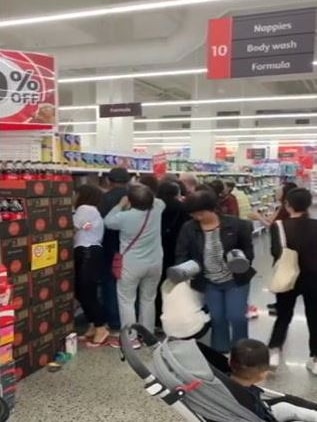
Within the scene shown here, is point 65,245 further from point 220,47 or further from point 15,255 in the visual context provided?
point 220,47

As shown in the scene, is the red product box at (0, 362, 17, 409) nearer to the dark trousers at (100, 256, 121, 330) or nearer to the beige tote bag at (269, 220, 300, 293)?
the dark trousers at (100, 256, 121, 330)

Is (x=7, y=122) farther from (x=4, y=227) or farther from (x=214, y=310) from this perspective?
(x=214, y=310)

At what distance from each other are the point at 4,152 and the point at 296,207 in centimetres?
234

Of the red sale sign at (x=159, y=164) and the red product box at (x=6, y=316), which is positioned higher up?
the red sale sign at (x=159, y=164)

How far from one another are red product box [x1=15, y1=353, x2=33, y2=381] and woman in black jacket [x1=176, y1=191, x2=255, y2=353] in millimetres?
1330

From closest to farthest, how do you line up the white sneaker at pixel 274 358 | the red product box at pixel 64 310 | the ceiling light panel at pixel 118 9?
the white sneaker at pixel 274 358
the red product box at pixel 64 310
the ceiling light panel at pixel 118 9

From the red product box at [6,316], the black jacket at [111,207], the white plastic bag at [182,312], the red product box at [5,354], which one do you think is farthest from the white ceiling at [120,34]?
the red product box at [5,354]

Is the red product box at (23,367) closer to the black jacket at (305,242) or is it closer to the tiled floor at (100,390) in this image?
the tiled floor at (100,390)

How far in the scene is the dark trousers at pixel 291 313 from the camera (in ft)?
11.9

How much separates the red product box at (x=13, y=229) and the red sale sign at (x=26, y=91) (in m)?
0.92

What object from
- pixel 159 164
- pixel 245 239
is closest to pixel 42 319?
pixel 245 239

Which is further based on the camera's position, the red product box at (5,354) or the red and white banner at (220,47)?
the red and white banner at (220,47)

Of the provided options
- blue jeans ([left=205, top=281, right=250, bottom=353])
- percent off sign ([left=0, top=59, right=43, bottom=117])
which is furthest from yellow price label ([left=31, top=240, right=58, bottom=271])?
blue jeans ([left=205, top=281, right=250, bottom=353])

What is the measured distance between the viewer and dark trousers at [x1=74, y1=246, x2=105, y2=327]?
13.2 ft
